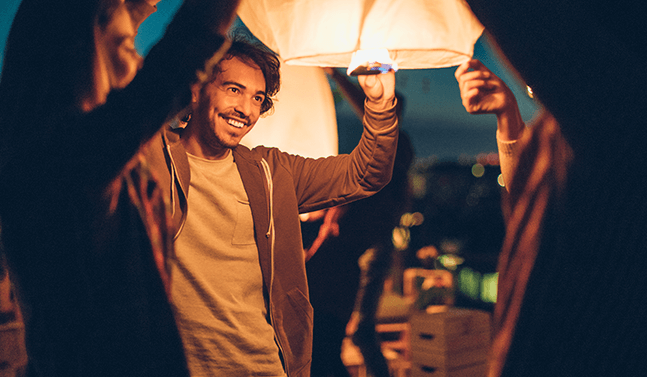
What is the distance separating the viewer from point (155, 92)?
2.39ft

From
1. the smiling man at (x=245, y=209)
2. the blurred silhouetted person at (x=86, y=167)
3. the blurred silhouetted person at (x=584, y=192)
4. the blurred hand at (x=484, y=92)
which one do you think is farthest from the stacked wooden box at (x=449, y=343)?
the blurred silhouetted person at (x=86, y=167)

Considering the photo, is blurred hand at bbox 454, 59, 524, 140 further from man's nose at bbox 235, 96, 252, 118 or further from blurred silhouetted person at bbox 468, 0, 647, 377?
man's nose at bbox 235, 96, 252, 118

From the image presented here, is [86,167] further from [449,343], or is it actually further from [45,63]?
[449,343]

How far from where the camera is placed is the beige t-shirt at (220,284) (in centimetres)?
123

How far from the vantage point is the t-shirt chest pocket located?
1.39 meters

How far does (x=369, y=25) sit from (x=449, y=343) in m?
2.80

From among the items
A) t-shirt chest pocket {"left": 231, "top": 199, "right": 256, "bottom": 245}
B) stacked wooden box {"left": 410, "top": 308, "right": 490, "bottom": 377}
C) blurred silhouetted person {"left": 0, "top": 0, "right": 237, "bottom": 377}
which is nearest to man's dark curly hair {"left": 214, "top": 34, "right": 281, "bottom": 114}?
t-shirt chest pocket {"left": 231, "top": 199, "right": 256, "bottom": 245}

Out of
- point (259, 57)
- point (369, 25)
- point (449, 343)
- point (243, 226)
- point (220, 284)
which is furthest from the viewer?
point (449, 343)

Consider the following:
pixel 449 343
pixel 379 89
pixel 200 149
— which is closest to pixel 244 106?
pixel 200 149

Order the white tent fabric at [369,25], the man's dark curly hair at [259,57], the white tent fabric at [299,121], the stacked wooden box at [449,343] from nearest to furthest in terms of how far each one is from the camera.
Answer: the white tent fabric at [369,25], the man's dark curly hair at [259,57], the white tent fabric at [299,121], the stacked wooden box at [449,343]

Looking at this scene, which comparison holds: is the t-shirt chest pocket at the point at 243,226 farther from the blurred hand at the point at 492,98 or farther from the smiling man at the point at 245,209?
the blurred hand at the point at 492,98

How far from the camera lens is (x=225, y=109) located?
1456 mm

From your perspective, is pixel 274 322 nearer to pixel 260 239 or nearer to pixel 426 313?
pixel 260 239

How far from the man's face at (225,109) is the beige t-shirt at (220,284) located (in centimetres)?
9
